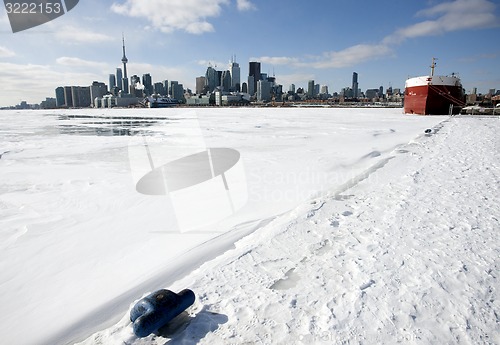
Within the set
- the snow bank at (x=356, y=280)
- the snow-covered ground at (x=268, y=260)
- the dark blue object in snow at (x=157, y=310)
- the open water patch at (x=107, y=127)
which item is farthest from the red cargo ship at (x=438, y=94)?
the dark blue object in snow at (x=157, y=310)

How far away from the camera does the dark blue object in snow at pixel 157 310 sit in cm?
185

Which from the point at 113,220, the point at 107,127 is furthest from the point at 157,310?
the point at 107,127

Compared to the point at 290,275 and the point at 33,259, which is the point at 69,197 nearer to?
the point at 33,259

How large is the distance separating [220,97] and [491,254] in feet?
444

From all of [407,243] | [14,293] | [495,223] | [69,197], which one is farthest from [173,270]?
[495,223]

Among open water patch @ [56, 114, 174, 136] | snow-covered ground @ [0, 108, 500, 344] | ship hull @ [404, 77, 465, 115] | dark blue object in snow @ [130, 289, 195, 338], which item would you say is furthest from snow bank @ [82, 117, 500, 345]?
ship hull @ [404, 77, 465, 115]

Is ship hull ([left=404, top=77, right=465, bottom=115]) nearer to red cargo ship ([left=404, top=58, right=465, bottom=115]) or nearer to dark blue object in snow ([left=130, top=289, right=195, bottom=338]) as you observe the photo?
red cargo ship ([left=404, top=58, right=465, bottom=115])

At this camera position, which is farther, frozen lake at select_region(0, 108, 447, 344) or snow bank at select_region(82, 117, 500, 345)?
frozen lake at select_region(0, 108, 447, 344)

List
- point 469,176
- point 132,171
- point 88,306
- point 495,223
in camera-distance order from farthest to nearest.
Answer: point 132,171 → point 469,176 → point 495,223 → point 88,306

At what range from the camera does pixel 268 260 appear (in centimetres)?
282

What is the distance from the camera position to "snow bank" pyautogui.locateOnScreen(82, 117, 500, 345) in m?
1.94

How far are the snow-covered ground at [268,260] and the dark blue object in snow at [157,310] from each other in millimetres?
119

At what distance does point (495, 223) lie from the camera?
3510mm

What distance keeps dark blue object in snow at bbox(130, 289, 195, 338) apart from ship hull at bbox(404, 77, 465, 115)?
106 feet
